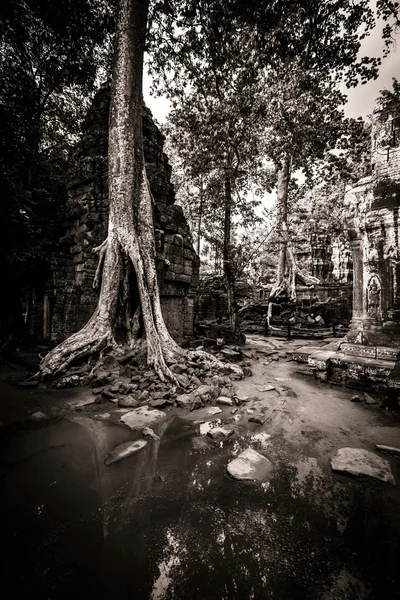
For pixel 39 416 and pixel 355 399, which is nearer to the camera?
pixel 39 416

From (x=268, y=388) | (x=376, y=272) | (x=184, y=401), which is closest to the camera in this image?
(x=184, y=401)

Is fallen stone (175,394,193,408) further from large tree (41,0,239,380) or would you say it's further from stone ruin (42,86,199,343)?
stone ruin (42,86,199,343)

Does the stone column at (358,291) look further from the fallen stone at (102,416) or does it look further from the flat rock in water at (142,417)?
the fallen stone at (102,416)

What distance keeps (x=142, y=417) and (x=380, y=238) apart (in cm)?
410

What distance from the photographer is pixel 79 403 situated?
2.93 meters

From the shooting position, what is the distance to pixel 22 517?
1.35 meters

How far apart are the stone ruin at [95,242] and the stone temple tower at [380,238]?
3560 mm

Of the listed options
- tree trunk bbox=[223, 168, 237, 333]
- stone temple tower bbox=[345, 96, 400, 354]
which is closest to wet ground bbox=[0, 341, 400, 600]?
stone temple tower bbox=[345, 96, 400, 354]

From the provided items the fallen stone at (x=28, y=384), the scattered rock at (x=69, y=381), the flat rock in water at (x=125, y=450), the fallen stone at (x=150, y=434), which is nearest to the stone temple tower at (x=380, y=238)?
the fallen stone at (x=150, y=434)

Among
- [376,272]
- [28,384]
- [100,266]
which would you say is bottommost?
[28,384]

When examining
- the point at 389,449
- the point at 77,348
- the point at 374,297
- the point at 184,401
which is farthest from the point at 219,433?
the point at 374,297

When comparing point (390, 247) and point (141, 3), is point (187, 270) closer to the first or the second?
point (390, 247)

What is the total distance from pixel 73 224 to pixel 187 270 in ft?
9.22

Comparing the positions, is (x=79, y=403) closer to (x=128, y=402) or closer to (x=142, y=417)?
(x=128, y=402)
